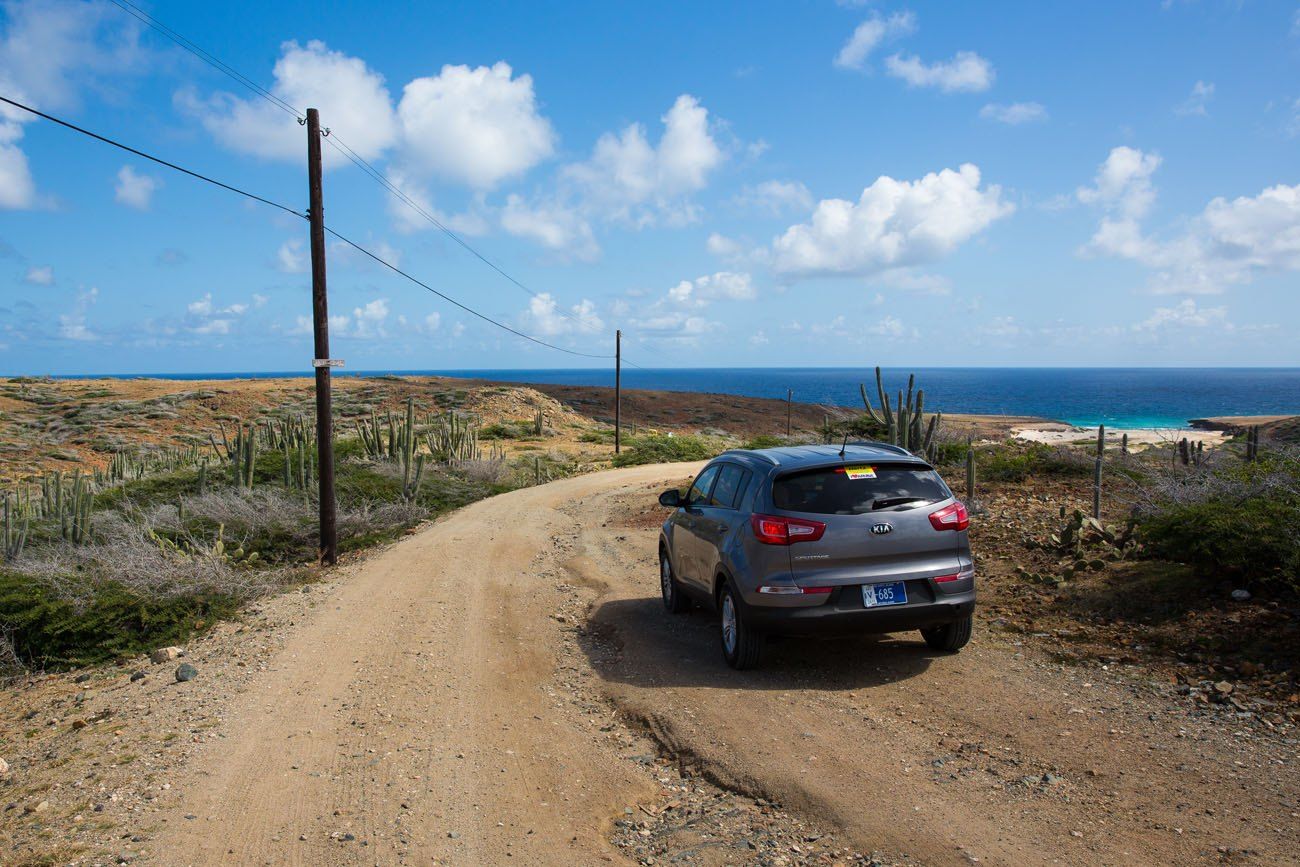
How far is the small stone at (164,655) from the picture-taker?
356 inches

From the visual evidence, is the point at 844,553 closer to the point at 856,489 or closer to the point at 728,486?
the point at 856,489

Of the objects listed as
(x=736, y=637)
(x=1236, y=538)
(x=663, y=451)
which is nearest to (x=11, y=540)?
(x=736, y=637)

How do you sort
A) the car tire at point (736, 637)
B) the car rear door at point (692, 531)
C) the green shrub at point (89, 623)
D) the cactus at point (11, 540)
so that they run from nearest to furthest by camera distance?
the car tire at point (736, 637) < the car rear door at point (692, 531) < the green shrub at point (89, 623) < the cactus at point (11, 540)

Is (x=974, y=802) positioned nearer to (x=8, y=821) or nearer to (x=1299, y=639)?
(x=1299, y=639)

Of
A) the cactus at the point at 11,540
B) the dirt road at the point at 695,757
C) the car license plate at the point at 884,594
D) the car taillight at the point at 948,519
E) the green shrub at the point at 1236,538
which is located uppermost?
the car taillight at the point at 948,519

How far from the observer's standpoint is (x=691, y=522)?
8.76 m

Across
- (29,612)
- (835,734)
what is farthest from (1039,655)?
(29,612)

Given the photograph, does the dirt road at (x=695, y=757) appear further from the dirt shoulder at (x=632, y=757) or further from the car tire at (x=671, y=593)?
the car tire at (x=671, y=593)

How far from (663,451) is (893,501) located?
26.1 meters

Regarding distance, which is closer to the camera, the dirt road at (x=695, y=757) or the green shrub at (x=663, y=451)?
the dirt road at (x=695, y=757)

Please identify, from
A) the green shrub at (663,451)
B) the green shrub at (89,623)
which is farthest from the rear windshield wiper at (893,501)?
the green shrub at (663,451)

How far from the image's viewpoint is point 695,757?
5.72 meters

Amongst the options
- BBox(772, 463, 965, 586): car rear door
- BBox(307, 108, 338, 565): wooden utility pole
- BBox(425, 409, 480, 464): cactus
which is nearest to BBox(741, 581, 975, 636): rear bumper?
BBox(772, 463, 965, 586): car rear door

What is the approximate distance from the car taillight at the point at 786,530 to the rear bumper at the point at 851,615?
48 cm
